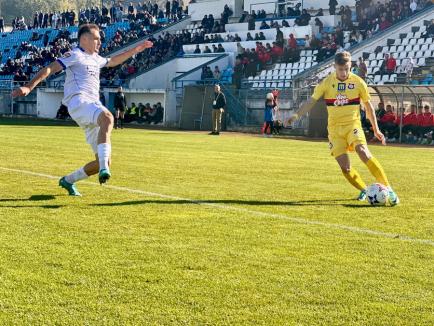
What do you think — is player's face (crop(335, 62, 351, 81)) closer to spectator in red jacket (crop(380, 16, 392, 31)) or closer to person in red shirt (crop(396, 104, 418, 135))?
person in red shirt (crop(396, 104, 418, 135))

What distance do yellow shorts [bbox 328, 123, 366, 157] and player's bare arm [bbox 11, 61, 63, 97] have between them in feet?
12.2

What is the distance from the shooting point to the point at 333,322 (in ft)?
13.9

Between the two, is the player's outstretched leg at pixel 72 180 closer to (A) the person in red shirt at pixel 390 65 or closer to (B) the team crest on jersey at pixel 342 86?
(B) the team crest on jersey at pixel 342 86

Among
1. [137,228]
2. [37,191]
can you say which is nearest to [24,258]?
[137,228]

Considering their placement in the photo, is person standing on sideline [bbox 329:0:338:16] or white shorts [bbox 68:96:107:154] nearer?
white shorts [bbox 68:96:107:154]

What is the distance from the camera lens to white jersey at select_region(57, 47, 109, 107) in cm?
934

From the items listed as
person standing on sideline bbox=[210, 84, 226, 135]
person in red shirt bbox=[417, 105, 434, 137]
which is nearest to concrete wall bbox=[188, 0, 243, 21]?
person standing on sideline bbox=[210, 84, 226, 135]

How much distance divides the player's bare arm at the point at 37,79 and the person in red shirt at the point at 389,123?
20.0 metres

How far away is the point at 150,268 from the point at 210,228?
5.82ft

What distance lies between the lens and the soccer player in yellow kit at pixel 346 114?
981cm

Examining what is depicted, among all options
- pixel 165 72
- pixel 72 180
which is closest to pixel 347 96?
pixel 72 180

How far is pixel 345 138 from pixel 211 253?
4589 mm

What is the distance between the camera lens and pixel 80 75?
9.41m

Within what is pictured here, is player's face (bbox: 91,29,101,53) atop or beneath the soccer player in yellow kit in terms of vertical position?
atop
